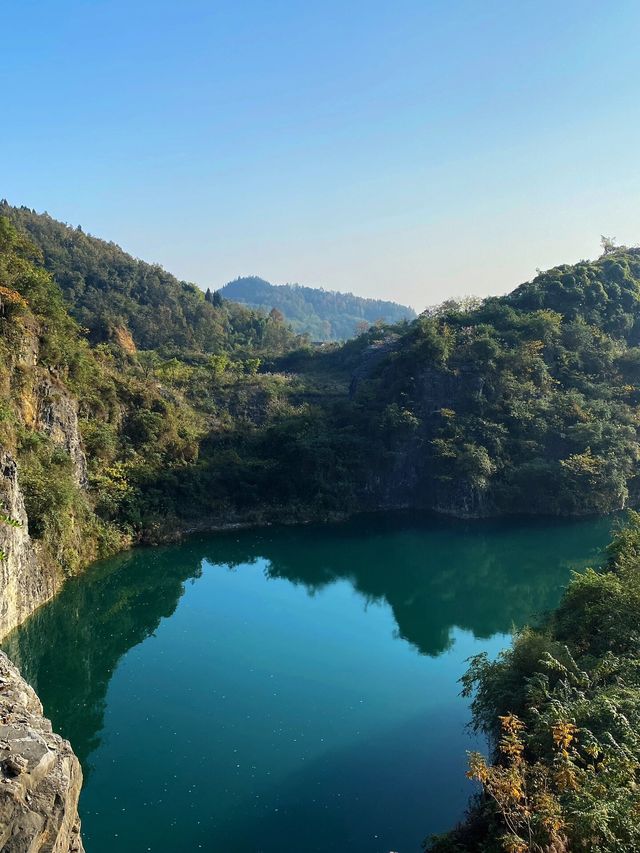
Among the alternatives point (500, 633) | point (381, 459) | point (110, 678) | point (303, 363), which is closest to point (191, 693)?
point (110, 678)

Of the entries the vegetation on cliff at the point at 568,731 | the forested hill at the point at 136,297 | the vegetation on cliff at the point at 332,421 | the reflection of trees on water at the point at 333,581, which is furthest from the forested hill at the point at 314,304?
the vegetation on cliff at the point at 568,731

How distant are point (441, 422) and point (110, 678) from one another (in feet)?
58.1

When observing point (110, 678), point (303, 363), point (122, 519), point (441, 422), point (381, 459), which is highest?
point (303, 363)

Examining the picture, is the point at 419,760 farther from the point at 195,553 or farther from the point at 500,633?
the point at 195,553

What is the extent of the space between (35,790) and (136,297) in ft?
153

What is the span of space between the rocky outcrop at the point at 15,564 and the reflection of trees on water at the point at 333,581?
1.34 ft

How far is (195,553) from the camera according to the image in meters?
19.5

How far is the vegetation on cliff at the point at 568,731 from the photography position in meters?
4.72

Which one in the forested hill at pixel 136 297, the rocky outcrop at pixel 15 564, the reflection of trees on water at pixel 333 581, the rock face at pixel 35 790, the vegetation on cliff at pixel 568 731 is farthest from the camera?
the forested hill at pixel 136 297

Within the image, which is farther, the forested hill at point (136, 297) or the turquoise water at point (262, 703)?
the forested hill at point (136, 297)

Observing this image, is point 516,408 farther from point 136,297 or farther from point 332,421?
point 136,297

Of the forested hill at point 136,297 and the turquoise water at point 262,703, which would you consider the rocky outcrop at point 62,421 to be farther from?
the forested hill at point 136,297

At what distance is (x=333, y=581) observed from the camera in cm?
1816

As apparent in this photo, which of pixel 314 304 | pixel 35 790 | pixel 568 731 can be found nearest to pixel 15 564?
pixel 35 790
